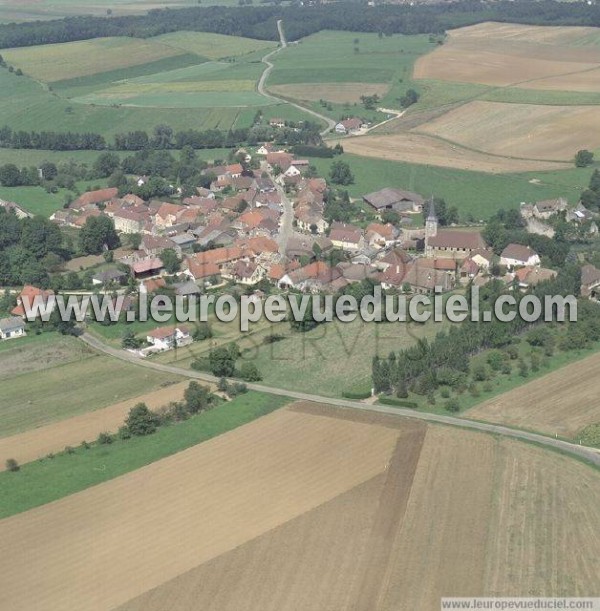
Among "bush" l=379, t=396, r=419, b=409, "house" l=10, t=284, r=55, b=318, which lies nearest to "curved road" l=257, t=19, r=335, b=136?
"house" l=10, t=284, r=55, b=318

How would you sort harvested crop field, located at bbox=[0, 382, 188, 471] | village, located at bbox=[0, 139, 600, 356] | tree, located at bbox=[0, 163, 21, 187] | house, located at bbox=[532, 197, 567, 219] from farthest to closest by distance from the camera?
1. tree, located at bbox=[0, 163, 21, 187]
2. house, located at bbox=[532, 197, 567, 219]
3. village, located at bbox=[0, 139, 600, 356]
4. harvested crop field, located at bbox=[0, 382, 188, 471]

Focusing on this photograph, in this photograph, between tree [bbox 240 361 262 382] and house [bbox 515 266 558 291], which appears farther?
house [bbox 515 266 558 291]

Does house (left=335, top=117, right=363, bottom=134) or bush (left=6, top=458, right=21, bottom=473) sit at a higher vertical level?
house (left=335, top=117, right=363, bottom=134)

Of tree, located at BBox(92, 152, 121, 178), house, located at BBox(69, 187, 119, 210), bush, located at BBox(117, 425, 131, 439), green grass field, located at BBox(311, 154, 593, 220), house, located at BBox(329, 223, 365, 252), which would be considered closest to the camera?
bush, located at BBox(117, 425, 131, 439)

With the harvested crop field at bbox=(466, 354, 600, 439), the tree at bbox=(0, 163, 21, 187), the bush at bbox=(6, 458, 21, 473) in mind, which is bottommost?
the harvested crop field at bbox=(466, 354, 600, 439)

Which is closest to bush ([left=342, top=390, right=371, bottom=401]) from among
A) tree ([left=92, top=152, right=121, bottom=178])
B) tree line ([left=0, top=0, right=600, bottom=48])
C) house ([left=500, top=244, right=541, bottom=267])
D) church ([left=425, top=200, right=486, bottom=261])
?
church ([left=425, top=200, right=486, bottom=261])

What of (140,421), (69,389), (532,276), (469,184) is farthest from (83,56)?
(140,421)

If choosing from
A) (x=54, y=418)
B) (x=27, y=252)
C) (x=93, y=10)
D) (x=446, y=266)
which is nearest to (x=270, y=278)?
(x=446, y=266)

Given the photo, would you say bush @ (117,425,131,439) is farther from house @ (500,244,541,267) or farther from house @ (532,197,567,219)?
house @ (532,197,567,219)
